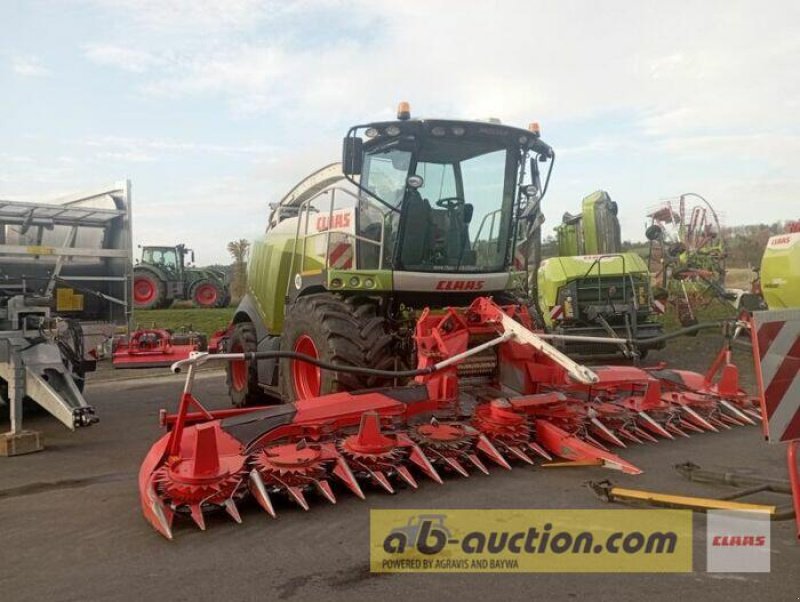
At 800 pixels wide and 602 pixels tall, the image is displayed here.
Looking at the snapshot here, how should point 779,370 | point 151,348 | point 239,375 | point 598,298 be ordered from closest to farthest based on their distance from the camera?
point 779,370 → point 239,375 → point 598,298 → point 151,348

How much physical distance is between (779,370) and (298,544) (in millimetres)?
2518

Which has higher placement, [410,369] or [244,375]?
[410,369]

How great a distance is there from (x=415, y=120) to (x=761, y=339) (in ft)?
13.0

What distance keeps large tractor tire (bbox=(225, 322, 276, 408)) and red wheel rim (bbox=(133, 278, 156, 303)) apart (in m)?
16.7

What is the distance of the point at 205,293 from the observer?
27844 mm

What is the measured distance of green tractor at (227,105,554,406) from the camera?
20.1 feet

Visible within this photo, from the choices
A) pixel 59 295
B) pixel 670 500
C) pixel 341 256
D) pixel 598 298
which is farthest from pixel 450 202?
A: pixel 598 298

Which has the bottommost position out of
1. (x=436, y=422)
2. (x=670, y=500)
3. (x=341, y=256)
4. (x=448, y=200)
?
(x=670, y=500)

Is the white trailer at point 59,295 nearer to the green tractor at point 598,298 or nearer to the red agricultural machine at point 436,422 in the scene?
the red agricultural machine at point 436,422

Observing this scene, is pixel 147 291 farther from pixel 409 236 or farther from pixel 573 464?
pixel 573 464

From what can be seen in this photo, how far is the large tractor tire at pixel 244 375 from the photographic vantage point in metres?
8.51

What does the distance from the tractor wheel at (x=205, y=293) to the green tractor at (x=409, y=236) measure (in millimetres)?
21357

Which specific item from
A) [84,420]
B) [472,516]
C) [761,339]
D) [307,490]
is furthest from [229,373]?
[761,339]

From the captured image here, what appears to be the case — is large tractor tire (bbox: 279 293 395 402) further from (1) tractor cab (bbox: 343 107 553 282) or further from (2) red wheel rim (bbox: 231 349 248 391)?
(2) red wheel rim (bbox: 231 349 248 391)
